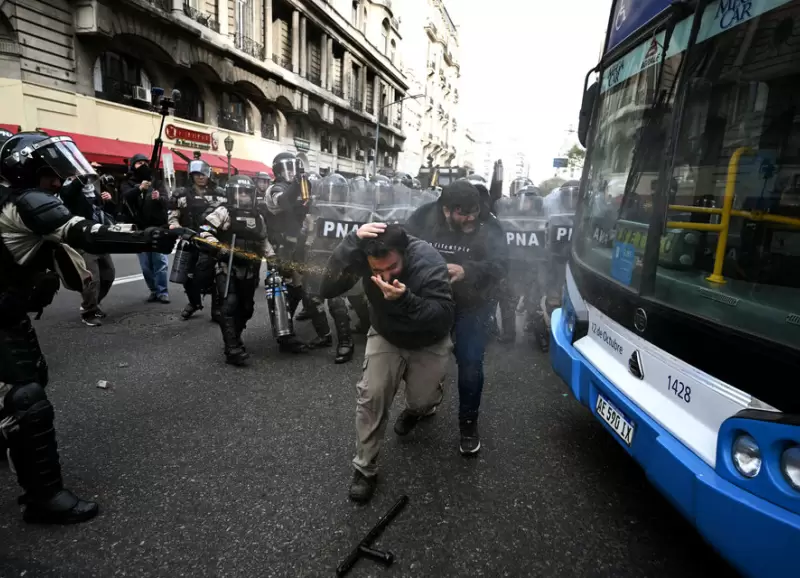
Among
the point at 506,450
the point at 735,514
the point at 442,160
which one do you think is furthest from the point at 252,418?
the point at 442,160

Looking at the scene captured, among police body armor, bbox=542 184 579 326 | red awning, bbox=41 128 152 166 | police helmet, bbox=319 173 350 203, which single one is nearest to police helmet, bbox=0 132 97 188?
police helmet, bbox=319 173 350 203

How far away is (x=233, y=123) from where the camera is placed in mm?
23875

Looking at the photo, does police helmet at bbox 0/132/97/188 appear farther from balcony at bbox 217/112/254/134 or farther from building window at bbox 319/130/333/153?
building window at bbox 319/130/333/153

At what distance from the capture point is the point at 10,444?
233cm

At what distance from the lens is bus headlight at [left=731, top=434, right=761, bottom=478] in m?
1.63

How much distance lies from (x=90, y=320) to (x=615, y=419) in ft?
19.6

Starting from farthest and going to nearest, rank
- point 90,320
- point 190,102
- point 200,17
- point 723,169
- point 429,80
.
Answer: point 429,80 < point 190,102 < point 200,17 < point 90,320 < point 723,169

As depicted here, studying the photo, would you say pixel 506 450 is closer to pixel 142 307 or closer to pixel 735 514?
pixel 735 514

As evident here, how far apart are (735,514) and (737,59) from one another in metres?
2.08

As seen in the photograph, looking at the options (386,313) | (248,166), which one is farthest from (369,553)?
(248,166)

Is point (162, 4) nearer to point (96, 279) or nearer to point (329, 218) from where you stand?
point (96, 279)

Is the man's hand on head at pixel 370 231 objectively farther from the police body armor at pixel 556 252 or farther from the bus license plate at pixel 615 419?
the police body armor at pixel 556 252

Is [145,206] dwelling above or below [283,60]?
below

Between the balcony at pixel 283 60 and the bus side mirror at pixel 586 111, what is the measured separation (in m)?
26.6
